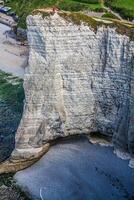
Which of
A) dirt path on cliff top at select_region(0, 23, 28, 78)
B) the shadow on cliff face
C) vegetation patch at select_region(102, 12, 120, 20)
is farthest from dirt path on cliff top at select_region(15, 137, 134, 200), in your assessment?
vegetation patch at select_region(102, 12, 120, 20)

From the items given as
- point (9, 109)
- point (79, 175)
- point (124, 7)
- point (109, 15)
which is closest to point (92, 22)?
point (79, 175)

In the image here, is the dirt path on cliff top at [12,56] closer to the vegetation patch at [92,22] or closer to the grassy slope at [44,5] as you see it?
the grassy slope at [44,5]

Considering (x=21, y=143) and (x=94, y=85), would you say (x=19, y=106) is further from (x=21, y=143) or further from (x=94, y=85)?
(x=94, y=85)

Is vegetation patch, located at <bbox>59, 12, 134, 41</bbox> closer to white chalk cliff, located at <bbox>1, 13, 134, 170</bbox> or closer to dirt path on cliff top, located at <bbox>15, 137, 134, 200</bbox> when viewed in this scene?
white chalk cliff, located at <bbox>1, 13, 134, 170</bbox>

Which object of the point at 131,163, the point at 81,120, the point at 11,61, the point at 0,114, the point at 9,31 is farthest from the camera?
the point at 9,31

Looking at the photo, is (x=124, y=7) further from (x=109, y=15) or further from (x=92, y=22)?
(x=92, y=22)

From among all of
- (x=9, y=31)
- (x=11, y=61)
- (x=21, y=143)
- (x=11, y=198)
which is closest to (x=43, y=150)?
(x=21, y=143)

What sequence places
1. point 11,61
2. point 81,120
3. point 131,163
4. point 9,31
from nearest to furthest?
point 131,163, point 81,120, point 11,61, point 9,31
